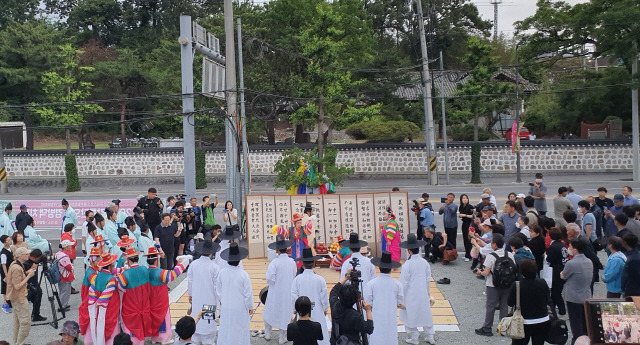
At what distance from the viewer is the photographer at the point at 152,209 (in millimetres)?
15406

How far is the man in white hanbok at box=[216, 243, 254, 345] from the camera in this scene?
356 inches

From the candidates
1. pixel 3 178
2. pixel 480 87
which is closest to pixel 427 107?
pixel 480 87

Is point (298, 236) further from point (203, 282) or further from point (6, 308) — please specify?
point (6, 308)

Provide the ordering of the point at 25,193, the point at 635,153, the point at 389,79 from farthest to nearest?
the point at 389,79, the point at 25,193, the point at 635,153

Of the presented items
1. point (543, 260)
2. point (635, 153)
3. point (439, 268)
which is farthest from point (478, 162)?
point (543, 260)

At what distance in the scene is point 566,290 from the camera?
9.00 m

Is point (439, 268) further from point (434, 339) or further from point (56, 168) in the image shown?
point (56, 168)

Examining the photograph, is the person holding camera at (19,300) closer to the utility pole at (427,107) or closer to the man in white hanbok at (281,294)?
the man in white hanbok at (281,294)

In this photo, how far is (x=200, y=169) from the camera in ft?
106

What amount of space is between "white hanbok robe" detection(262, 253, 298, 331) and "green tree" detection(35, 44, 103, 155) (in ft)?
85.8

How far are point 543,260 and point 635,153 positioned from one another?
847 inches

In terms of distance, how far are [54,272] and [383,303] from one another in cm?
603

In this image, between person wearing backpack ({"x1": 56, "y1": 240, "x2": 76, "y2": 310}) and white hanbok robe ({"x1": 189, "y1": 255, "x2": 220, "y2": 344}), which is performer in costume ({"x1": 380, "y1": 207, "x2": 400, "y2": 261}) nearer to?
white hanbok robe ({"x1": 189, "y1": 255, "x2": 220, "y2": 344})

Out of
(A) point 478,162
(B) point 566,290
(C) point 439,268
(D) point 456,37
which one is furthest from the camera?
(D) point 456,37
